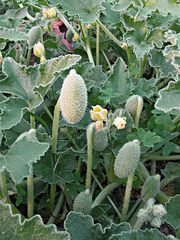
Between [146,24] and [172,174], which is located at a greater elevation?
[146,24]

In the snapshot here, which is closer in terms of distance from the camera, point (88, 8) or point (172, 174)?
point (172, 174)

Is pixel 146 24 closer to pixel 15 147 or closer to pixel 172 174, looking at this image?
pixel 172 174

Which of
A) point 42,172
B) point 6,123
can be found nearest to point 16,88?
point 6,123

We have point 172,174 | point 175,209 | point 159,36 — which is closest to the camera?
point 175,209

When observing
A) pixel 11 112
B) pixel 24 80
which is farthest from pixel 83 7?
pixel 11 112

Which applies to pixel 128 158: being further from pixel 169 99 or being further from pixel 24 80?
pixel 24 80

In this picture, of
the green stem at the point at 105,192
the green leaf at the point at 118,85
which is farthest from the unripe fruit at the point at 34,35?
the green stem at the point at 105,192
